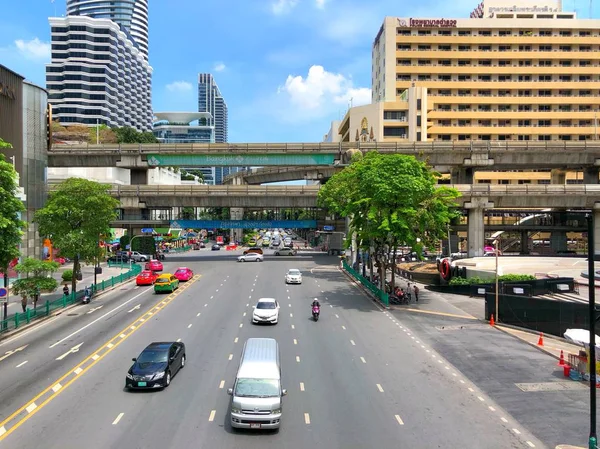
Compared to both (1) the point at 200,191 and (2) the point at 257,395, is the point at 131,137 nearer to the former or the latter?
(1) the point at 200,191

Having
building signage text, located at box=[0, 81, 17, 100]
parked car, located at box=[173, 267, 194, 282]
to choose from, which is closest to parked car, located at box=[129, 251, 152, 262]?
parked car, located at box=[173, 267, 194, 282]

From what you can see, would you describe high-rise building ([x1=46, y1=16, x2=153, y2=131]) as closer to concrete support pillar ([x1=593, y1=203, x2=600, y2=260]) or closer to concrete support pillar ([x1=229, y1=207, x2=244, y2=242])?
concrete support pillar ([x1=229, y1=207, x2=244, y2=242])

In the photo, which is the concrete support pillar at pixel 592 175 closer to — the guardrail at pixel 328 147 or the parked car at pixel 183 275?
the guardrail at pixel 328 147

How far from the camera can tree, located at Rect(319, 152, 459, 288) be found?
120ft

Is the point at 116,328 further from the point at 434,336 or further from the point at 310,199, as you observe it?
the point at 310,199

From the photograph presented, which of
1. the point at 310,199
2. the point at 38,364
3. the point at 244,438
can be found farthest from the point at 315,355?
the point at 310,199

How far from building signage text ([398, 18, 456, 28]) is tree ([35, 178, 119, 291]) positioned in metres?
83.4

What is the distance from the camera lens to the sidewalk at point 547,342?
2546cm

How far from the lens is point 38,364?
22.4 meters

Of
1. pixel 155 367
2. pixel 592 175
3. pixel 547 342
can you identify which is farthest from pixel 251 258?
pixel 592 175

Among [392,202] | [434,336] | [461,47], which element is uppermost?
[461,47]

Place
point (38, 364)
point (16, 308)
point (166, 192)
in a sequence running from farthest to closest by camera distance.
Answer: point (166, 192), point (16, 308), point (38, 364)

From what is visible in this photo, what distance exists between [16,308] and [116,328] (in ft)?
41.7

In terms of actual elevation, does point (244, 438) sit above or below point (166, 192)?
below
